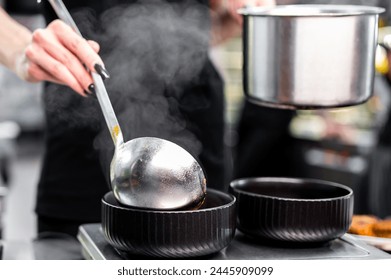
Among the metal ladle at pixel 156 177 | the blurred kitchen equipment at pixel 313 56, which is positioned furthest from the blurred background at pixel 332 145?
the metal ladle at pixel 156 177

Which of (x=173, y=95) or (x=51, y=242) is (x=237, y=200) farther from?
(x=173, y=95)

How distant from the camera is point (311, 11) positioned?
116 centimetres

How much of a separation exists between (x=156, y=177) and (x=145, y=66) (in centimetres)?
62

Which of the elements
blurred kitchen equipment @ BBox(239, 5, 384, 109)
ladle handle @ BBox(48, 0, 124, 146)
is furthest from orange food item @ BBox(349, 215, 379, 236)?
ladle handle @ BBox(48, 0, 124, 146)

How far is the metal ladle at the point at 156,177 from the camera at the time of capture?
93 cm

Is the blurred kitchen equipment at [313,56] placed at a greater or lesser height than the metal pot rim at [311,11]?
lesser

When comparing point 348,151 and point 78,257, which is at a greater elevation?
point 78,257

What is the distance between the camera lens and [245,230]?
1063mm

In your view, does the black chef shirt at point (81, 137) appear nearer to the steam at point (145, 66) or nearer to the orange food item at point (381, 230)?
the steam at point (145, 66)

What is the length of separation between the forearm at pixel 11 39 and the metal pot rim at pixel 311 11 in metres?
0.42

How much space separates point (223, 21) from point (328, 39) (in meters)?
0.75

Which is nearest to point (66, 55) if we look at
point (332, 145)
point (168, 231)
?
point (168, 231)
